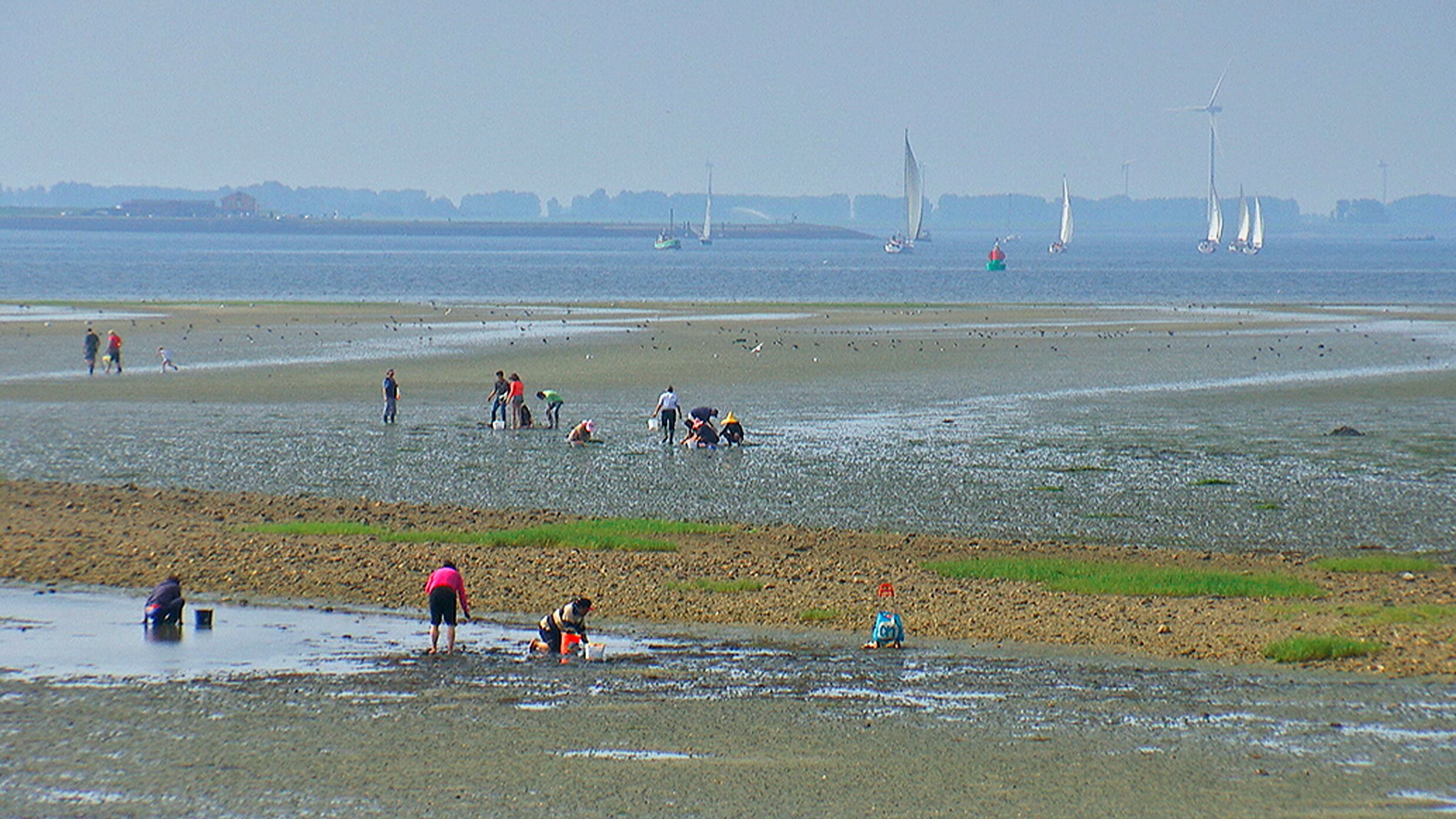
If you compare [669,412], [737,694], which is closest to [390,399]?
[669,412]

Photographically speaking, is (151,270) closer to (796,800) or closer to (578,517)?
(578,517)

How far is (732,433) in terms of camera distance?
37.2 m

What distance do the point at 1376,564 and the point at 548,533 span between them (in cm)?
1231

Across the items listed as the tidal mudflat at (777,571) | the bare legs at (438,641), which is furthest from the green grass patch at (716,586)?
the bare legs at (438,641)

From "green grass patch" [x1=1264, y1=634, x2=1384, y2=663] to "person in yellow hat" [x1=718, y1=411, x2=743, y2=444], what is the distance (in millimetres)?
18830

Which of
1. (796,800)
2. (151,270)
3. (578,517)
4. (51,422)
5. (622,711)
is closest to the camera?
(796,800)

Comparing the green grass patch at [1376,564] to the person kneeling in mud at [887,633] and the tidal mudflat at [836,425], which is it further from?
the person kneeling in mud at [887,633]

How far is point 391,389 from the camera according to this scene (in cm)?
4022

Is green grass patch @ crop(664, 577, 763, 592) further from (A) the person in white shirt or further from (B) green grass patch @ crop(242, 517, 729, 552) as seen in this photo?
(A) the person in white shirt

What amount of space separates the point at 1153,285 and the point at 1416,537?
125 metres

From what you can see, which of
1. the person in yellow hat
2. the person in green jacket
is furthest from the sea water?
the person in yellow hat

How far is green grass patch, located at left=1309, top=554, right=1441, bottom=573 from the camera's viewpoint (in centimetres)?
2427

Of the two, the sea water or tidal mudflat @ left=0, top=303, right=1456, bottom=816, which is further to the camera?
the sea water

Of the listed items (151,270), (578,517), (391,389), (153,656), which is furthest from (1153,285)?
(153,656)
